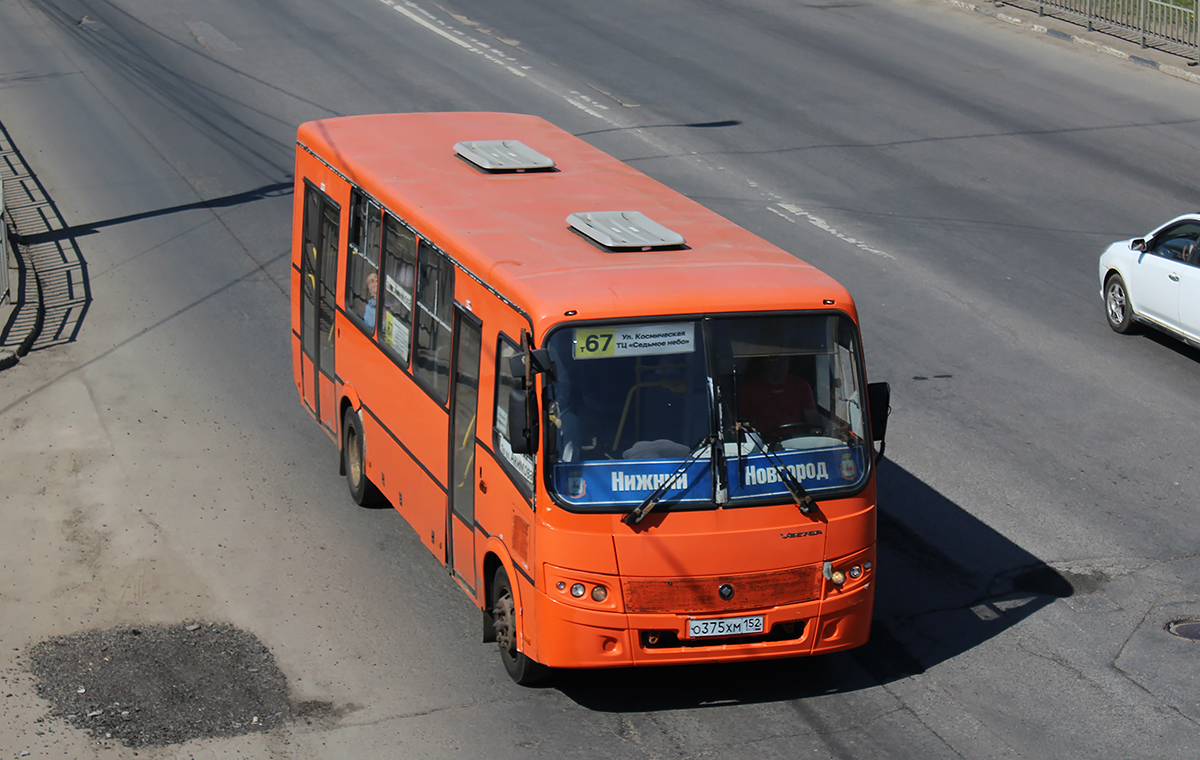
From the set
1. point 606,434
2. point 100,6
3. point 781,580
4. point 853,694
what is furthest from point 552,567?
point 100,6

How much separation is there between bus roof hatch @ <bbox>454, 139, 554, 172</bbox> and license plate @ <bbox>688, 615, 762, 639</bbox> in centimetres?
419

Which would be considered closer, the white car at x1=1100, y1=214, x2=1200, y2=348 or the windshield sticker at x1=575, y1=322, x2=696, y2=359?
the windshield sticker at x1=575, y1=322, x2=696, y2=359

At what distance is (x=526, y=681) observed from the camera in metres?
8.23

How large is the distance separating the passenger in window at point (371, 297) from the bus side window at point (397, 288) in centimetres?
19

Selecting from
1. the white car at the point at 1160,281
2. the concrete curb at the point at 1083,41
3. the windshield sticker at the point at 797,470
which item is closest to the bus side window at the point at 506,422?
the windshield sticker at the point at 797,470

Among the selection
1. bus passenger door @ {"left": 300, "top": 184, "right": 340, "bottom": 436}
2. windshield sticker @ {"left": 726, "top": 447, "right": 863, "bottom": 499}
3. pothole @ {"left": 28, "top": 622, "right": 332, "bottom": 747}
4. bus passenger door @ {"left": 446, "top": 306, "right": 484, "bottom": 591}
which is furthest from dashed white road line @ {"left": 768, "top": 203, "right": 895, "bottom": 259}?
pothole @ {"left": 28, "top": 622, "right": 332, "bottom": 747}

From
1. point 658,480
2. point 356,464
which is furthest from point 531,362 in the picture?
point 356,464

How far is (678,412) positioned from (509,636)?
1.80m

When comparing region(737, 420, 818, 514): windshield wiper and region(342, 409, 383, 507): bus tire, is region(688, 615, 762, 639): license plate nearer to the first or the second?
region(737, 420, 818, 514): windshield wiper

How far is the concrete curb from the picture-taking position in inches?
959

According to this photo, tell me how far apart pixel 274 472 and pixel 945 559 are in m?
5.49

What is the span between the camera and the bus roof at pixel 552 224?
762cm

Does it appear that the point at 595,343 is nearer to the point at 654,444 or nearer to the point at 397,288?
the point at 654,444

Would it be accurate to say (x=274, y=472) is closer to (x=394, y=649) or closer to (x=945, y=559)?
(x=394, y=649)
